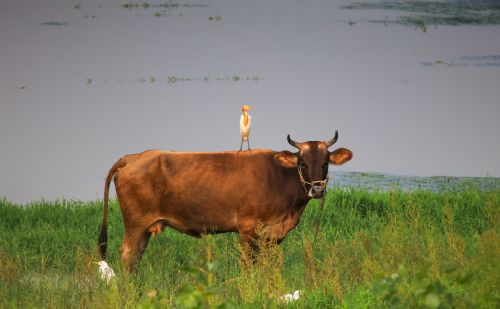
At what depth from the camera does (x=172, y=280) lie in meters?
10.2

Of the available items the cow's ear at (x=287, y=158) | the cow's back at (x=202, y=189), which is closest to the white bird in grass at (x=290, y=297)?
the cow's back at (x=202, y=189)

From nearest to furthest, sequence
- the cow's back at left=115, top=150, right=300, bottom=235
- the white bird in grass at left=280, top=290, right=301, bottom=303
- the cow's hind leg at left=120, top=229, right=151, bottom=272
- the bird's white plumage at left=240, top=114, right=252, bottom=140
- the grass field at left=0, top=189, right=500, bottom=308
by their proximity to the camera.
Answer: the grass field at left=0, top=189, right=500, bottom=308
the white bird in grass at left=280, top=290, right=301, bottom=303
the bird's white plumage at left=240, top=114, right=252, bottom=140
the cow's back at left=115, top=150, right=300, bottom=235
the cow's hind leg at left=120, top=229, right=151, bottom=272

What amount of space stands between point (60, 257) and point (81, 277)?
370 centimetres

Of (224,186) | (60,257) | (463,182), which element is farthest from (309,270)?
(463,182)

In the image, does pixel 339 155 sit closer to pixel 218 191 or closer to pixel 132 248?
pixel 218 191

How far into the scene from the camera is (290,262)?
1107cm

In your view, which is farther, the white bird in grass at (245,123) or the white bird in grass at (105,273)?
the white bird in grass at (245,123)

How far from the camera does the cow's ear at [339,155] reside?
10203 mm

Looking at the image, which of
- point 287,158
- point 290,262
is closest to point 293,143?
point 287,158

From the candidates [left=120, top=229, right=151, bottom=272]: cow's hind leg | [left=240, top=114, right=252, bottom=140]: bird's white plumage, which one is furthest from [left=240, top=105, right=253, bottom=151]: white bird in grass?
[left=120, top=229, right=151, bottom=272]: cow's hind leg

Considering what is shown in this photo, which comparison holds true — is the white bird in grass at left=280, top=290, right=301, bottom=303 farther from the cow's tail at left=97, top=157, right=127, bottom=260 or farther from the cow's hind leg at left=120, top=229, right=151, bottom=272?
the cow's tail at left=97, top=157, right=127, bottom=260

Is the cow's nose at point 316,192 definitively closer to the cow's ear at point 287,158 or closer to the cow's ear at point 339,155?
the cow's ear at point 287,158

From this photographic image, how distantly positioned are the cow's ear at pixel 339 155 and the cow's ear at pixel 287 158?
17.3 inches

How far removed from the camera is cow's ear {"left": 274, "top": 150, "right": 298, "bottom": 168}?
10078 mm
